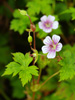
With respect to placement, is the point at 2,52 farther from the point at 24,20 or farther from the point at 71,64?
the point at 71,64

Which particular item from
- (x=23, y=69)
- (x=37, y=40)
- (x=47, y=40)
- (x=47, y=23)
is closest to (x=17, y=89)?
(x=37, y=40)

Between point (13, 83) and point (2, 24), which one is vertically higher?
point (2, 24)

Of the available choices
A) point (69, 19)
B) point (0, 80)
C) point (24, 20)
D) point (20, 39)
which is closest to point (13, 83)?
point (0, 80)

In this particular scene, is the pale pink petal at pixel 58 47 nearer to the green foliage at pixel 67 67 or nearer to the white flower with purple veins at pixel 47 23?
the green foliage at pixel 67 67

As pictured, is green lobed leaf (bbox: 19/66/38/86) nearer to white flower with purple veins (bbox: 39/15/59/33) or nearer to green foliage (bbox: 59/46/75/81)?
green foliage (bbox: 59/46/75/81)

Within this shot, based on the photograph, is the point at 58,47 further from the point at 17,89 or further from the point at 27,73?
the point at 17,89
